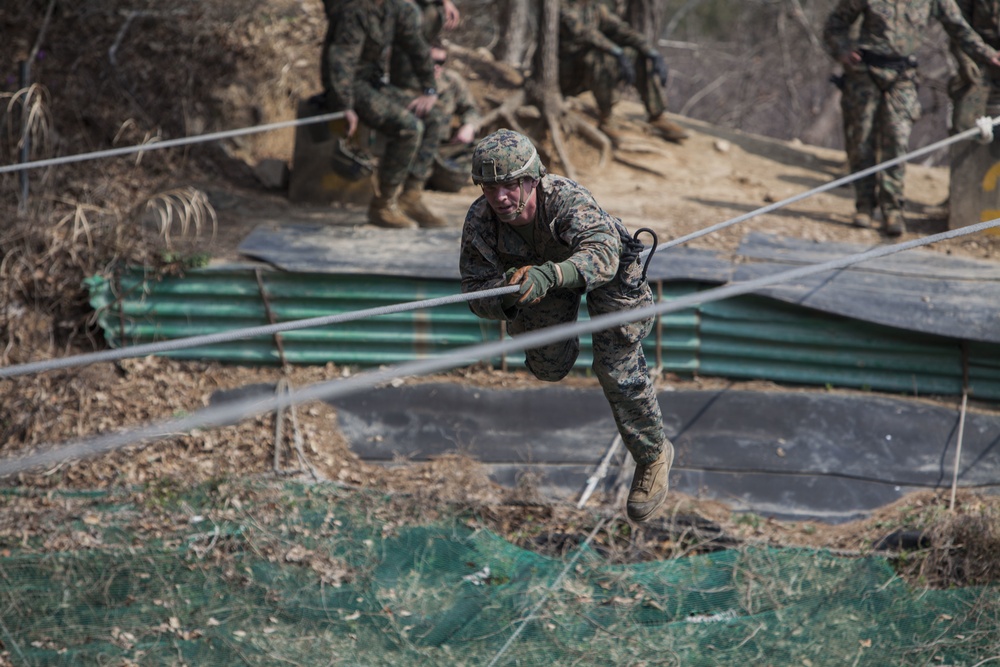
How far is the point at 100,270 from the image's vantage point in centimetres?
845

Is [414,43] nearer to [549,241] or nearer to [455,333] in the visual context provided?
[455,333]

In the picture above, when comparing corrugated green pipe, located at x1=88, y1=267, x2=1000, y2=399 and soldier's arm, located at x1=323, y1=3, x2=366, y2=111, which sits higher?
soldier's arm, located at x1=323, y1=3, x2=366, y2=111

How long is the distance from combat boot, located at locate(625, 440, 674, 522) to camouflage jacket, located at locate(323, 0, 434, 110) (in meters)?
4.51

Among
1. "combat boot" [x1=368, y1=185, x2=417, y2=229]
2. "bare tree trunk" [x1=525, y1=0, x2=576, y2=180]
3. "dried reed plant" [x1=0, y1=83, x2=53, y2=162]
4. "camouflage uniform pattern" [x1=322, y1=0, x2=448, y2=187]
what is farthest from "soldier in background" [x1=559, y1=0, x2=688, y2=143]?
"dried reed plant" [x1=0, y1=83, x2=53, y2=162]

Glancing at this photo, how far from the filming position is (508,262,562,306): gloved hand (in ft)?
13.0

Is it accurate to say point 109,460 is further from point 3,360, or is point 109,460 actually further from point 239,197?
point 239,197

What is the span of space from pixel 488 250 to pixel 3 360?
5.19 metres

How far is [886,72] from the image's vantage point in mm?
8945

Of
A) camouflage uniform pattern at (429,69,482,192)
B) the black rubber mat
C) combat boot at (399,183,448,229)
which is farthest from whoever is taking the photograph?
camouflage uniform pattern at (429,69,482,192)

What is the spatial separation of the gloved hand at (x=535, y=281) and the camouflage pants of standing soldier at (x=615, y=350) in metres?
0.49

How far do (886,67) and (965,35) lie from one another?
0.65m

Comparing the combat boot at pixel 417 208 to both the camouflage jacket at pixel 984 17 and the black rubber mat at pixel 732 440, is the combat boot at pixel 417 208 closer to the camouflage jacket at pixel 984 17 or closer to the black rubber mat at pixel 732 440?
the black rubber mat at pixel 732 440

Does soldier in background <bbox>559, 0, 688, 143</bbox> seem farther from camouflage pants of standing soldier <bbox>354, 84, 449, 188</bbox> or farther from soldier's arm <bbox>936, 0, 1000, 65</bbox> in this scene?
soldier's arm <bbox>936, 0, 1000, 65</bbox>

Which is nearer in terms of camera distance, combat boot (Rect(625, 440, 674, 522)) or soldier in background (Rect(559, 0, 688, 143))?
combat boot (Rect(625, 440, 674, 522))
